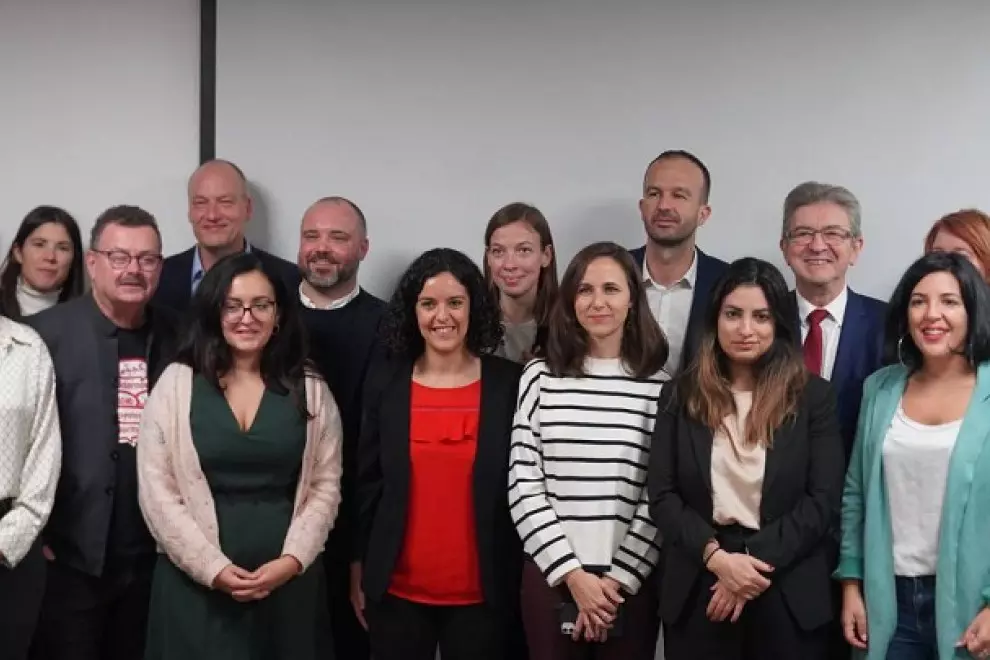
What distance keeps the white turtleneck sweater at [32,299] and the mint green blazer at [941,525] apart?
245 centimetres

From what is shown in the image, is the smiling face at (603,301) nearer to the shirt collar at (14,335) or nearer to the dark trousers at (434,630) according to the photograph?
the dark trousers at (434,630)

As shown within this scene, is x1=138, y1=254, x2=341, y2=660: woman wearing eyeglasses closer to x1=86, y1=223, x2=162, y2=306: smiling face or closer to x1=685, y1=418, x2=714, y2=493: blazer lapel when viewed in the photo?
x1=86, y1=223, x2=162, y2=306: smiling face

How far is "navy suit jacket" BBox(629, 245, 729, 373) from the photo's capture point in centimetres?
276

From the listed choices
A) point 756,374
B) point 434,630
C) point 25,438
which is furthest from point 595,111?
point 25,438

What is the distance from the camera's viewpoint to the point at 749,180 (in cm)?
334

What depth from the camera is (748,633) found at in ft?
7.36

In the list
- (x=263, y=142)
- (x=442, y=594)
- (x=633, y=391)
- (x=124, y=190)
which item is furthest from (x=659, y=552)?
(x=124, y=190)

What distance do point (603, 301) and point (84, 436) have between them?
4.55 feet

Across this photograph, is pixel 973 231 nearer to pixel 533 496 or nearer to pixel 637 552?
pixel 637 552

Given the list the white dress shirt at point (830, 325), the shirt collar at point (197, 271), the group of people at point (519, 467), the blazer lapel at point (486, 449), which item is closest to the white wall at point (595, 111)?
the shirt collar at point (197, 271)

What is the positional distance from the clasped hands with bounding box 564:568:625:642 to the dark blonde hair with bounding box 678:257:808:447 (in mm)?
A: 443

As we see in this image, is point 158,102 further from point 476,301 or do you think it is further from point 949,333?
point 949,333

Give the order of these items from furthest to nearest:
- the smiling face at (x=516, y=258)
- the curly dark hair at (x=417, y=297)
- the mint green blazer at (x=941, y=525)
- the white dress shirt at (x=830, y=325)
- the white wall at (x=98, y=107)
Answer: the white wall at (x=98, y=107) → the smiling face at (x=516, y=258) → the white dress shirt at (x=830, y=325) → the curly dark hair at (x=417, y=297) → the mint green blazer at (x=941, y=525)

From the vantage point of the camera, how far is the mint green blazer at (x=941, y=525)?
212 centimetres
